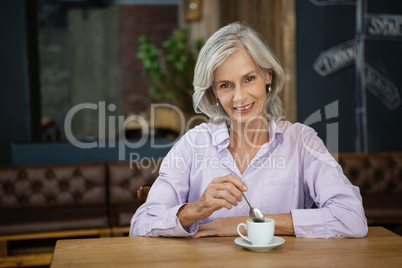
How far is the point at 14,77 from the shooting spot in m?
4.46

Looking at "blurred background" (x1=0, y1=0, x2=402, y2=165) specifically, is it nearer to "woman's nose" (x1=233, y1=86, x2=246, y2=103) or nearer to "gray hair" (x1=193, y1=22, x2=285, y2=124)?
"gray hair" (x1=193, y1=22, x2=285, y2=124)

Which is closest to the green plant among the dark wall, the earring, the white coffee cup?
the dark wall

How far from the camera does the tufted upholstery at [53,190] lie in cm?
380

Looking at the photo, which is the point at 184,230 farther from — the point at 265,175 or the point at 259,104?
the point at 259,104

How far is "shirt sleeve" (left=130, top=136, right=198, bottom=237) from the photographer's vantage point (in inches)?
61.8

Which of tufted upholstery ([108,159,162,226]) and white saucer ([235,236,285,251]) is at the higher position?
white saucer ([235,236,285,251])

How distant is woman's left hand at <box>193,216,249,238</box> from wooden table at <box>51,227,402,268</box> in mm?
26

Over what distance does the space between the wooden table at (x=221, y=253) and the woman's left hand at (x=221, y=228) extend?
26mm

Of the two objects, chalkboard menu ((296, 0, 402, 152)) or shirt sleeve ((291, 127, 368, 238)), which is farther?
chalkboard menu ((296, 0, 402, 152))

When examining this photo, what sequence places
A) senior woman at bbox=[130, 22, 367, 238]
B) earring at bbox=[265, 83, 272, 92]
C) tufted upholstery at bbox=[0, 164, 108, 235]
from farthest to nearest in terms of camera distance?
1. tufted upholstery at bbox=[0, 164, 108, 235]
2. earring at bbox=[265, 83, 272, 92]
3. senior woman at bbox=[130, 22, 367, 238]

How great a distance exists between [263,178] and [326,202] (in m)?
0.26

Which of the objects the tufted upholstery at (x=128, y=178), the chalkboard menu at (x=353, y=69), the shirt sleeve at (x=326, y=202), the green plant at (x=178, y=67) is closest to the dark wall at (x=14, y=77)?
the tufted upholstery at (x=128, y=178)

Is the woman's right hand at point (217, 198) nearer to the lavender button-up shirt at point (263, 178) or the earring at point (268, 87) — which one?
the lavender button-up shirt at point (263, 178)

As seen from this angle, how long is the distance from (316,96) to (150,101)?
16.8ft
